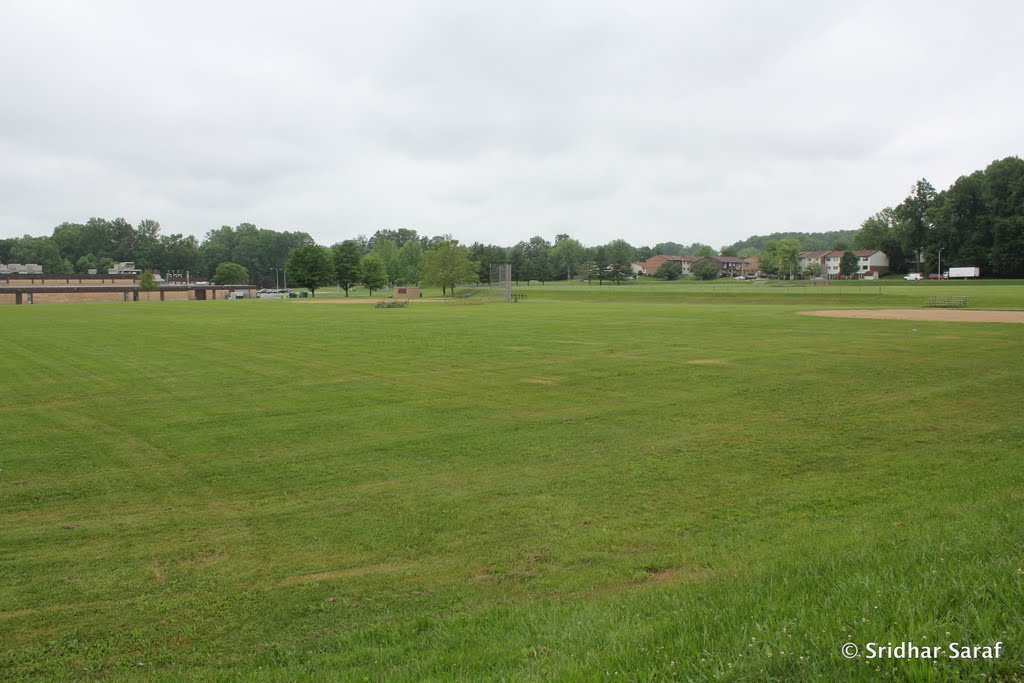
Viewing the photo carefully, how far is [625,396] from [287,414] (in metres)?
8.02

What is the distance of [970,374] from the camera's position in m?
19.9

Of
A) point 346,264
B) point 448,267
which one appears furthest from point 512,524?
point 346,264

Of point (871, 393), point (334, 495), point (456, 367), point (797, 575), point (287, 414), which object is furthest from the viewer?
point (456, 367)

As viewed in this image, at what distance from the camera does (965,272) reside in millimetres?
113188

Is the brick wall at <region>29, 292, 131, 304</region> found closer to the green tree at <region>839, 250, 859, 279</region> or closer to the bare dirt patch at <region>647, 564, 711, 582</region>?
the bare dirt patch at <region>647, 564, 711, 582</region>

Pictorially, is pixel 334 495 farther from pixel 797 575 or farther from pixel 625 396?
pixel 625 396

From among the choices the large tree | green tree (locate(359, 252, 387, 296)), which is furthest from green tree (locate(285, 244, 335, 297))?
the large tree

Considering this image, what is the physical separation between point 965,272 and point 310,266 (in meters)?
107

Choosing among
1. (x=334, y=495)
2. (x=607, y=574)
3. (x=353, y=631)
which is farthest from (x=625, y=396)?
(x=353, y=631)

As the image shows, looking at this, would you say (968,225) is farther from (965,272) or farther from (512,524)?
(512,524)

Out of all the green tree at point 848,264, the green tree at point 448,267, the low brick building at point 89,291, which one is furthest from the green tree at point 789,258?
the low brick building at point 89,291

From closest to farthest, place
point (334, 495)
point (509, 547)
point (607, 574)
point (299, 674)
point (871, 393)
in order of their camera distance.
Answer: point (299, 674) → point (607, 574) → point (509, 547) → point (334, 495) → point (871, 393)

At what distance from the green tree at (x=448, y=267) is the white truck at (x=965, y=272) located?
77.4 meters

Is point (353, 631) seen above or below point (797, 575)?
below
